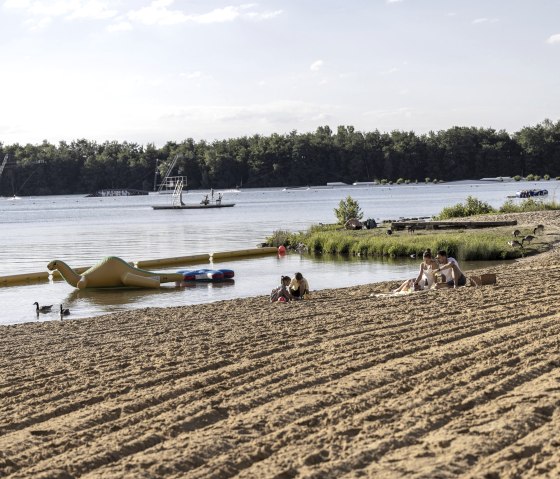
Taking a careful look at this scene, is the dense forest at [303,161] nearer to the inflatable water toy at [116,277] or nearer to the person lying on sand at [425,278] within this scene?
the inflatable water toy at [116,277]

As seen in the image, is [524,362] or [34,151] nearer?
[524,362]

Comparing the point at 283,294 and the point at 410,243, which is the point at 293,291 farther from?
the point at 410,243

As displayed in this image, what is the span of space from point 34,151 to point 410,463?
617 feet

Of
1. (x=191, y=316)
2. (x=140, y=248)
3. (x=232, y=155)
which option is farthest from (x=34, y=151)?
(x=191, y=316)

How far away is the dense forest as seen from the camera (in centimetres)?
16275

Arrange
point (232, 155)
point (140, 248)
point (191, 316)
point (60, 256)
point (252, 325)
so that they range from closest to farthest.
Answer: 1. point (252, 325)
2. point (191, 316)
3. point (60, 256)
4. point (140, 248)
5. point (232, 155)

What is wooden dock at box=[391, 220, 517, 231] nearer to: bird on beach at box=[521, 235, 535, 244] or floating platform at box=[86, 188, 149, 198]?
bird on beach at box=[521, 235, 535, 244]

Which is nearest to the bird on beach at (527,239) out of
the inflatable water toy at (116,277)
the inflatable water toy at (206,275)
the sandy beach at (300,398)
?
the inflatable water toy at (206,275)

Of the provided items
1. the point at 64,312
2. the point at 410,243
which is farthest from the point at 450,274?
the point at 410,243

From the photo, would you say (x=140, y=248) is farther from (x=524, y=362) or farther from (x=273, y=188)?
(x=273, y=188)

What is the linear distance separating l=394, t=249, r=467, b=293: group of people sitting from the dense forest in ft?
470

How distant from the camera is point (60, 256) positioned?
125 feet

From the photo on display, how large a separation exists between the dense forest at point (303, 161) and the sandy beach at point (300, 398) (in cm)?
14820

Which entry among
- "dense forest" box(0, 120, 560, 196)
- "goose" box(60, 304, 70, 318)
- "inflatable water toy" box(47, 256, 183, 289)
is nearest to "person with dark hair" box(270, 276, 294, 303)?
"goose" box(60, 304, 70, 318)
